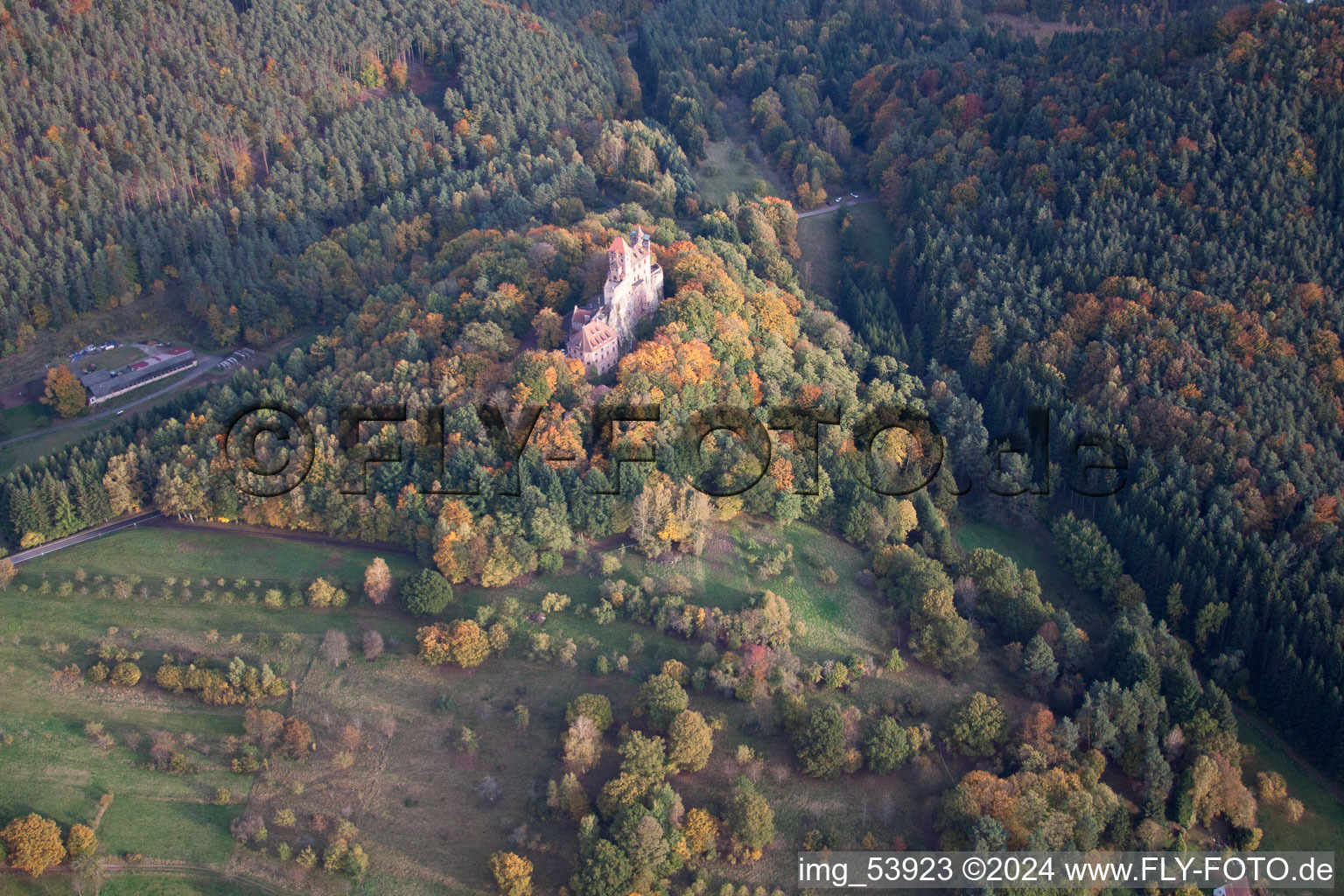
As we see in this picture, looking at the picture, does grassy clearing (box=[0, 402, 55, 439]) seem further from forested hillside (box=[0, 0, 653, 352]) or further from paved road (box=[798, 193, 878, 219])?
paved road (box=[798, 193, 878, 219])

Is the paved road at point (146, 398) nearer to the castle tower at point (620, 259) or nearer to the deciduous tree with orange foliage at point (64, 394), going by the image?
the deciduous tree with orange foliage at point (64, 394)

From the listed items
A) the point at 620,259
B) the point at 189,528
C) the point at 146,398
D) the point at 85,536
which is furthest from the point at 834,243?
the point at 85,536

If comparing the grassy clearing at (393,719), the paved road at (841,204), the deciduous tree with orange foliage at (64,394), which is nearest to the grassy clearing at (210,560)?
the grassy clearing at (393,719)

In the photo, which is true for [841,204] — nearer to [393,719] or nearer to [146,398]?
[146,398]

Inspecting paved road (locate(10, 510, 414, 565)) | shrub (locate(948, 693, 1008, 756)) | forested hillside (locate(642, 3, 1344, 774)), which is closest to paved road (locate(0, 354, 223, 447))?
paved road (locate(10, 510, 414, 565))

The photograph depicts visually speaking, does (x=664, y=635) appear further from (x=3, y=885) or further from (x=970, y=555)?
(x=3, y=885)

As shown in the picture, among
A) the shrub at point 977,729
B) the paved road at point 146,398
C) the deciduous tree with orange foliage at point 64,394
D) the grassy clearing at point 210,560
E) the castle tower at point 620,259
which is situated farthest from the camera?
the deciduous tree with orange foliage at point 64,394
